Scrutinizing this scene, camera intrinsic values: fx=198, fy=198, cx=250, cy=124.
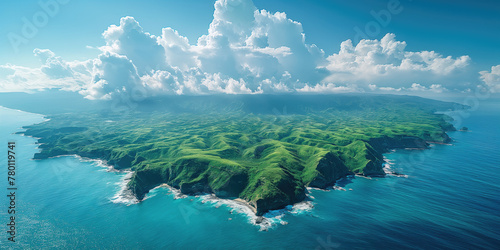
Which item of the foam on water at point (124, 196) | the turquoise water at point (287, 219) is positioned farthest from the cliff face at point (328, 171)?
the foam on water at point (124, 196)

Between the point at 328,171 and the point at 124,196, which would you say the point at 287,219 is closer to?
the point at 328,171

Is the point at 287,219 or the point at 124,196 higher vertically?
the point at 287,219

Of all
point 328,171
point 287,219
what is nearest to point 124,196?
point 287,219

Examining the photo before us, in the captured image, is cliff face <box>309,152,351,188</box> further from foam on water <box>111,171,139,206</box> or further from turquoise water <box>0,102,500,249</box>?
foam on water <box>111,171,139,206</box>

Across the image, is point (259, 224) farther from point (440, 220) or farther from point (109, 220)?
point (440, 220)

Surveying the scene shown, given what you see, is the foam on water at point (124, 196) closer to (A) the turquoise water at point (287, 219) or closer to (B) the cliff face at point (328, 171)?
(A) the turquoise water at point (287, 219)

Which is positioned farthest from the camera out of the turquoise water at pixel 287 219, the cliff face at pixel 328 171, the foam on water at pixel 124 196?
the cliff face at pixel 328 171

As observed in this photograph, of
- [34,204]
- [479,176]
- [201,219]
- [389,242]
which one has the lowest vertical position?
[34,204]

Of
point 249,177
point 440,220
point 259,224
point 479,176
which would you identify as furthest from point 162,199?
point 479,176
